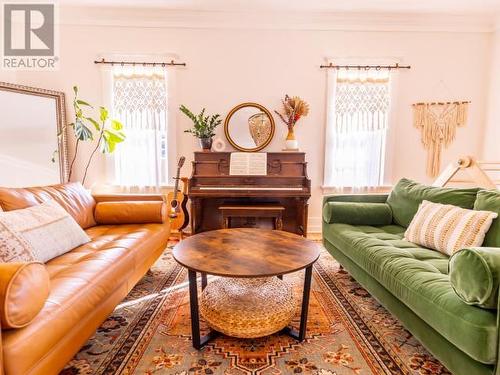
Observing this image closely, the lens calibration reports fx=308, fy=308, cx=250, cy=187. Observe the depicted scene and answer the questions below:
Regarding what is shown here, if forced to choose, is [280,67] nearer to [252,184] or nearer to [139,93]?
[252,184]

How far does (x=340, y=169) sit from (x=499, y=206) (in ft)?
7.42

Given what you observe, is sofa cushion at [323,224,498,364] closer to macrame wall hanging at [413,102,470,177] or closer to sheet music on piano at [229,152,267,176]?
sheet music on piano at [229,152,267,176]

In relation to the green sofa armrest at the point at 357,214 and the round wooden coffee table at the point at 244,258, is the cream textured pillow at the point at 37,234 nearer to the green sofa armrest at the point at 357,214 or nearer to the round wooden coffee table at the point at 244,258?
the round wooden coffee table at the point at 244,258

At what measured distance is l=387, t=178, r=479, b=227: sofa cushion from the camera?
6.92ft

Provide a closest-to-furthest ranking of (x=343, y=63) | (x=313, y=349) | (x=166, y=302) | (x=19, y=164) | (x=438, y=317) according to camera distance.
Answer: (x=438, y=317) → (x=313, y=349) → (x=166, y=302) → (x=19, y=164) → (x=343, y=63)

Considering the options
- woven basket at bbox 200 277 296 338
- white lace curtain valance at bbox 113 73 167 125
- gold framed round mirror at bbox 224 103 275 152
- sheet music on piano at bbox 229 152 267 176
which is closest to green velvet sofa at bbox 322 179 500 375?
woven basket at bbox 200 277 296 338

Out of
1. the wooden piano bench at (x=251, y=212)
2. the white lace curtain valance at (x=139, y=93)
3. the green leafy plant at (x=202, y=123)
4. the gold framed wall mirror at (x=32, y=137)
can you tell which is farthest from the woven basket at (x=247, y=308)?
the gold framed wall mirror at (x=32, y=137)

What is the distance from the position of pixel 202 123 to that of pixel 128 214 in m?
1.53

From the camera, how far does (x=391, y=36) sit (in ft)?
12.7

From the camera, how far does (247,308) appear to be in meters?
1.69

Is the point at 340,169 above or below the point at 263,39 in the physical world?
below

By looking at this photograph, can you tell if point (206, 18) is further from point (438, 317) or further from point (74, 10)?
point (438, 317)

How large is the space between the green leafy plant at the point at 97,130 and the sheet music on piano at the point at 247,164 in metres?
1.35

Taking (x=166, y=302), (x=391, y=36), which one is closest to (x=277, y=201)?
(x=166, y=302)
